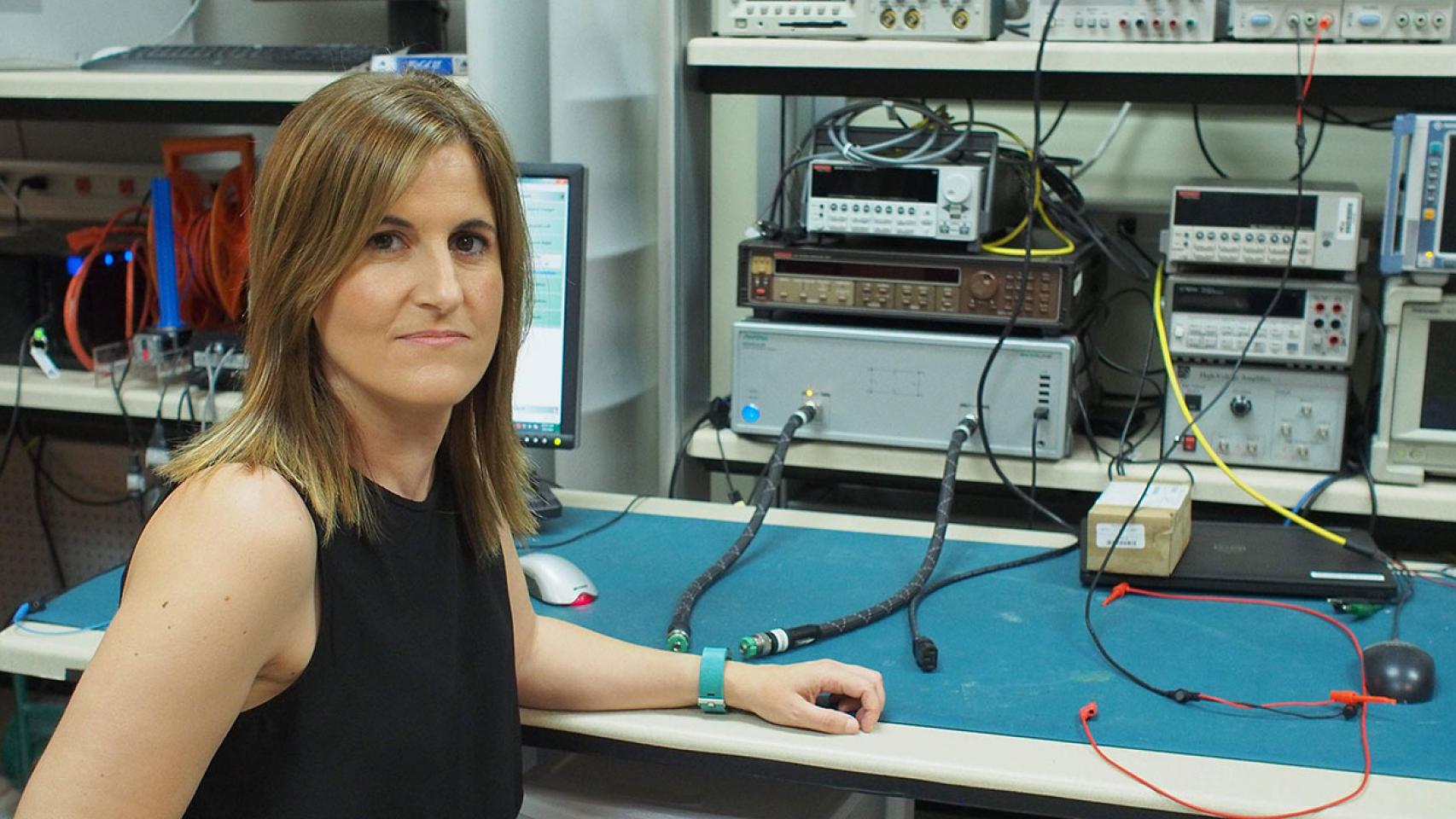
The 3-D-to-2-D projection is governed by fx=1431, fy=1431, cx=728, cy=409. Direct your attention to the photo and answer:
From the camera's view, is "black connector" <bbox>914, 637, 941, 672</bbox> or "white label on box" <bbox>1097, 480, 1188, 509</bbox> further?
"white label on box" <bbox>1097, 480, 1188, 509</bbox>

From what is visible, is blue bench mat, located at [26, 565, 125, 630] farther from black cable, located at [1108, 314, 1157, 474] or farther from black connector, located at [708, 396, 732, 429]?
black cable, located at [1108, 314, 1157, 474]

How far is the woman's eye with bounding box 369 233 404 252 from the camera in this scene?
1.05 meters

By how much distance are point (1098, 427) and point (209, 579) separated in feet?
4.61

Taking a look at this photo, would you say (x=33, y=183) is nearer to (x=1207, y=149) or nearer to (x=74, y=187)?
(x=74, y=187)

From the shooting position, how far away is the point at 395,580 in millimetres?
1121

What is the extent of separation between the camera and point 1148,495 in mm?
1635

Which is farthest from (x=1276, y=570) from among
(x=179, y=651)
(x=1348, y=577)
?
(x=179, y=651)

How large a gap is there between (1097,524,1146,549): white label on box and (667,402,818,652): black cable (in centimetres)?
40

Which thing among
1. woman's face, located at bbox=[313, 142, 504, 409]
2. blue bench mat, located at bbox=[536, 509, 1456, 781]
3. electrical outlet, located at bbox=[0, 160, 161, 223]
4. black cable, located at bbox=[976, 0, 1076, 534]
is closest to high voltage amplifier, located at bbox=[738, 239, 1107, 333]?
black cable, located at bbox=[976, 0, 1076, 534]

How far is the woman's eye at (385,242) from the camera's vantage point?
105cm

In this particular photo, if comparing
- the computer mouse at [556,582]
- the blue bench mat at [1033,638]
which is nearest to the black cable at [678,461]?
the blue bench mat at [1033,638]

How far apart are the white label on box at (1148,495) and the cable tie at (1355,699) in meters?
0.33

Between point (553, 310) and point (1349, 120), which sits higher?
point (1349, 120)

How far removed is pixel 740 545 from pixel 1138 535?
0.45m
